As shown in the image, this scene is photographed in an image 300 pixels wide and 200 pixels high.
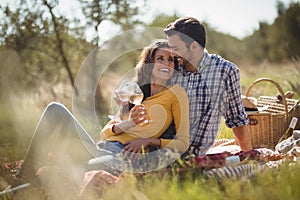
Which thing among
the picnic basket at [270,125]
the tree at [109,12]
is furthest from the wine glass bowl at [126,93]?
the tree at [109,12]

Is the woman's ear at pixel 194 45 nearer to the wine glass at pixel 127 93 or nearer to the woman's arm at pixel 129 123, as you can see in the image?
the wine glass at pixel 127 93

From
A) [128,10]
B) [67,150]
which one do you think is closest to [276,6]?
[128,10]

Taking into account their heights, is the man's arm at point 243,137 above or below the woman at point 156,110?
below

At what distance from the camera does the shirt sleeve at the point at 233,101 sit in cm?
400

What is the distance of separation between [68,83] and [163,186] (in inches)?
→ 280

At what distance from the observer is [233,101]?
4.03 m

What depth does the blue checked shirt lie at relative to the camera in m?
3.99

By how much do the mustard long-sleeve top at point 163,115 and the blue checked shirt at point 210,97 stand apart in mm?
229

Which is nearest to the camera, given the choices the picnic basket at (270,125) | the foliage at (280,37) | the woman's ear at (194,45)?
the woman's ear at (194,45)

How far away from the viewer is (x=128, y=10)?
9.12 meters

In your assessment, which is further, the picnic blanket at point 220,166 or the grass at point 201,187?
the picnic blanket at point 220,166

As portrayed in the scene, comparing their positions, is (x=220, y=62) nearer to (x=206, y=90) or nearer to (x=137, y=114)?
(x=206, y=90)

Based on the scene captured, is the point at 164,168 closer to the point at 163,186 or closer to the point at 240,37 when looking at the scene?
the point at 163,186

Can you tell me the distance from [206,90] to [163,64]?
1.48ft
